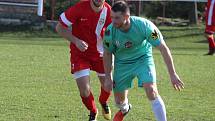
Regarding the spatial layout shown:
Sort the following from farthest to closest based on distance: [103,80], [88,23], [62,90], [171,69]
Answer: [62,90]
[103,80]
[88,23]
[171,69]

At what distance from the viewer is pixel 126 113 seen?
336 inches

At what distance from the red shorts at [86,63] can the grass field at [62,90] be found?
2.22 feet

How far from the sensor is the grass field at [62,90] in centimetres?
902

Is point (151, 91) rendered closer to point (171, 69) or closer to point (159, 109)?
point (159, 109)

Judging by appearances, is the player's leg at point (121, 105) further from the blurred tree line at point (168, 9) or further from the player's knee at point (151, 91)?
the blurred tree line at point (168, 9)

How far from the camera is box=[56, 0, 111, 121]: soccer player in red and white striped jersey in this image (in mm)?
8750

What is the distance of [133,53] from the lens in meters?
7.79

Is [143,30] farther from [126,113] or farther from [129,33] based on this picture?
[126,113]

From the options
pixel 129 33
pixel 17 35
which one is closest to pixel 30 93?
pixel 129 33

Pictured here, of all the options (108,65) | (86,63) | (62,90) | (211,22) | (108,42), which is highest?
(108,42)

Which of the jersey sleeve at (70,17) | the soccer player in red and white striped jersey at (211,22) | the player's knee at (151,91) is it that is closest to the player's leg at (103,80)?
the jersey sleeve at (70,17)

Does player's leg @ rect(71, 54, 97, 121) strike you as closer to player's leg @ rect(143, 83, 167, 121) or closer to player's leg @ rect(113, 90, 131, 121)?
player's leg @ rect(113, 90, 131, 121)

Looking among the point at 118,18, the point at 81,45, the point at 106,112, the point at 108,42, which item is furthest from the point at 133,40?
the point at 106,112

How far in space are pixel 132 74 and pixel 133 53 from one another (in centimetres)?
29
